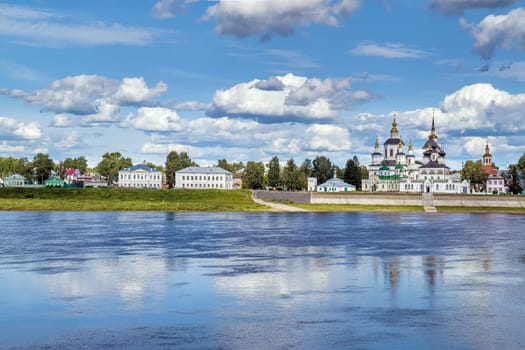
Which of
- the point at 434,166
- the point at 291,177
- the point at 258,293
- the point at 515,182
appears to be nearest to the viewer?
the point at 258,293

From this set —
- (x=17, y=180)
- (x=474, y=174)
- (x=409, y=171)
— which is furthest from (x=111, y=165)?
(x=474, y=174)

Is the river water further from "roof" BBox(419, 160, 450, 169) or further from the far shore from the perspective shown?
"roof" BBox(419, 160, 450, 169)

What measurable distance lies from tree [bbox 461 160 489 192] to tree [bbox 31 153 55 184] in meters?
94.4

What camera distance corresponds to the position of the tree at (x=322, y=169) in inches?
7037

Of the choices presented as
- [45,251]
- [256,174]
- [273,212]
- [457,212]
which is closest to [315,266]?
[45,251]

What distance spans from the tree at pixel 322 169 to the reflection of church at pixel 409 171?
34.2 feet

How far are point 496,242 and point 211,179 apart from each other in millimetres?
118126

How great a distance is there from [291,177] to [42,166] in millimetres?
57512

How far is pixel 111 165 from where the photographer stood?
18525 centimetres

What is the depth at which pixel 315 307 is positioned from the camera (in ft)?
78.0

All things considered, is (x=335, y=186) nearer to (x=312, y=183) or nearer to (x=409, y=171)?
(x=312, y=183)

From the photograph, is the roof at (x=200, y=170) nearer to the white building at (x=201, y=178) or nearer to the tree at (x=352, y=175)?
the white building at (x=201, y=178)

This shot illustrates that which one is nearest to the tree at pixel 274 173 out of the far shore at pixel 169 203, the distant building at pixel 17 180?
the far shore at pixel 169 203

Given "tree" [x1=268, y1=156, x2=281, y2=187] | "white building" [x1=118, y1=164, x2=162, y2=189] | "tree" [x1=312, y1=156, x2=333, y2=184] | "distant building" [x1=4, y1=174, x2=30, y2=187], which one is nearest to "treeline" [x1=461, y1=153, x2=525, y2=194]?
"tree" [x1=312, y1=156, x2=333, y2=184]
